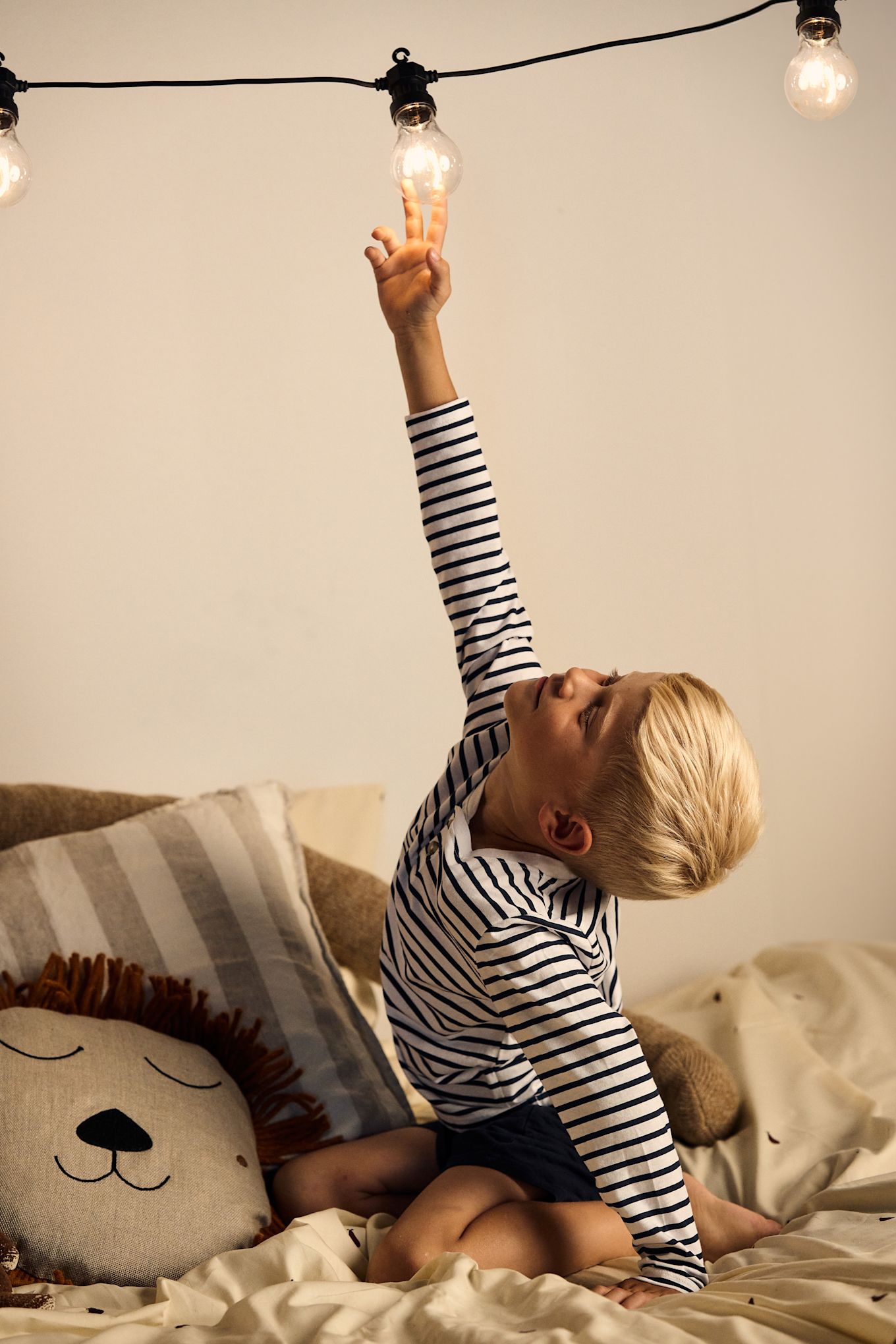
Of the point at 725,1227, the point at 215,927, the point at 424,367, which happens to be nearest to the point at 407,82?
the point at 424,367

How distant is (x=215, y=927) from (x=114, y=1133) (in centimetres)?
28

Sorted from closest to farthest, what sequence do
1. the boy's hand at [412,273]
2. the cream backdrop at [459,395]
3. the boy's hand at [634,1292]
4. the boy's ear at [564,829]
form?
the boy's hand at [634,1292] < the boy's ear at [564,829] < the boy's hand at [412,273] < the cream backdrop at [459,395]

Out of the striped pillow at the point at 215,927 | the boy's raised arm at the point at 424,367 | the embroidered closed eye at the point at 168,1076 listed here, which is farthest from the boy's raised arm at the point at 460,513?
the embroidered closed eye at the point at 168,1076

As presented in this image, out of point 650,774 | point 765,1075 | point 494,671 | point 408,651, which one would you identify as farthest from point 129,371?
point 765,1075

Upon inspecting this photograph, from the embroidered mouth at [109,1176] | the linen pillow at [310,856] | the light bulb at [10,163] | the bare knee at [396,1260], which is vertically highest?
the light bulb at [10,163]

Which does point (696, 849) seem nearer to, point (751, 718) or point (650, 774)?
point (650, 774)

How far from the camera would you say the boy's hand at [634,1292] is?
2.98 ft

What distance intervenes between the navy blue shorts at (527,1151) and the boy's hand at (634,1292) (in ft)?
0.39

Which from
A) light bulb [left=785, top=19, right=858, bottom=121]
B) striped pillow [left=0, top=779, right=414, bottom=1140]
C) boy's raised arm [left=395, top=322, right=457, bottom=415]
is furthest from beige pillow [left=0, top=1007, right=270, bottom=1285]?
light bulb [left=785, top=19, right=858, bottom=121]

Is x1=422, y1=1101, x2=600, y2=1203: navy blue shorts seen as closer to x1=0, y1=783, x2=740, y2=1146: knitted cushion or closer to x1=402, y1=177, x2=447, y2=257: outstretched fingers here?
x1=0, y1=783, x2=740, y2=1146: knitted cushion

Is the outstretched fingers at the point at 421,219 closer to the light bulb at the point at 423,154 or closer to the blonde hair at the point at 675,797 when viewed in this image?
the light bulb at the point at 423,154

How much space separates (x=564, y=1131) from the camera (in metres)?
1.15

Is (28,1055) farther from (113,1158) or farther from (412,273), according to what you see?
(412,273)

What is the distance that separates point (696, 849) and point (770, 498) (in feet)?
3.59
